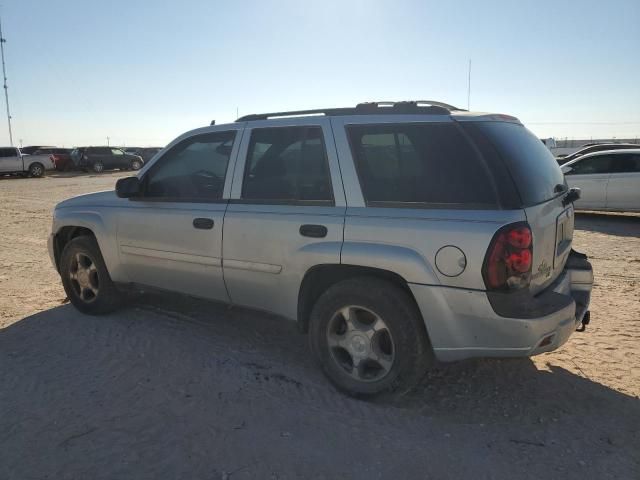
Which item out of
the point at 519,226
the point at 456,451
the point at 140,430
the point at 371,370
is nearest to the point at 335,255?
the point at 371,370

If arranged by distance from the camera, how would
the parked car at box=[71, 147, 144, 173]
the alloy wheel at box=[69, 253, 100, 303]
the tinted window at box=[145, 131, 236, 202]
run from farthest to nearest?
the parked car at box=[71, 147, 144, 173]
the alloy wheel at box=[69, 253, 100, 303]
the tinted window at box=[145, 131, 236, 202]

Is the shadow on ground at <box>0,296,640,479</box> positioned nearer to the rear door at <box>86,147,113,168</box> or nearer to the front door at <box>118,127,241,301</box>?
the front door at <box>118,127,241,301</box>

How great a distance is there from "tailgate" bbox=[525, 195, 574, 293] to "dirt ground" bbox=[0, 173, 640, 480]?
0.86 m

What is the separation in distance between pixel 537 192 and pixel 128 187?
10.5 feet

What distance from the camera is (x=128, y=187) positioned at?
14.3 feet

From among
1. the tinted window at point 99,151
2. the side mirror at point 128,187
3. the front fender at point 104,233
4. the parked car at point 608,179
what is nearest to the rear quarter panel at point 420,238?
the side mirror at point 128,187

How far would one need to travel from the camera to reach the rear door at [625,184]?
1106 cm

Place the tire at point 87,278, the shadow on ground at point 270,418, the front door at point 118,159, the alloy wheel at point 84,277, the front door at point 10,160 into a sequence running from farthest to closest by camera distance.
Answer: the front door at point 118,159 < the front door at point 10,160 < the alloy wheel at point 84,277 < the tire at point 87,278 < the shadow on ground at point 270,418

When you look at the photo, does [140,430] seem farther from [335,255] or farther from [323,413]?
[335,255]

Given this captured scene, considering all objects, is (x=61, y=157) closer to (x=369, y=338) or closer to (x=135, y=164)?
(x=135, y=164)

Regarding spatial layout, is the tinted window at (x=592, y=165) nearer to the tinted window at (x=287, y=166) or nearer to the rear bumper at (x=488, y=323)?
the rear bumper at (x=488, y=323)

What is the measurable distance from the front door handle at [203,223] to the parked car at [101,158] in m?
34.3

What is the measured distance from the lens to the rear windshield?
3.00m

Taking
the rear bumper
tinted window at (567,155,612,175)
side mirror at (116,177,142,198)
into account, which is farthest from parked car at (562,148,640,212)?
side mirror at (116,177,142,198)
